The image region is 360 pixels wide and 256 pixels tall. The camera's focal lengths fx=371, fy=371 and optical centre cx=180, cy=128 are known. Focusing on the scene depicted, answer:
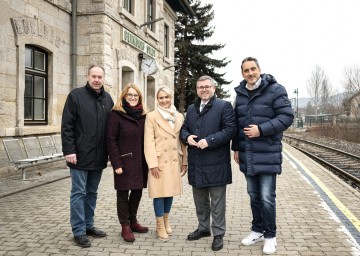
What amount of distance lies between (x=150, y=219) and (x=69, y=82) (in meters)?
6.37

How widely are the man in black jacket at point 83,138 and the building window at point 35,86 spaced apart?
523cm

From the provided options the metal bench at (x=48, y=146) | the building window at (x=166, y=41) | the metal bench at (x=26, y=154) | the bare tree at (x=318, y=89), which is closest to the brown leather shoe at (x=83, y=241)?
the metal bench at (x=26, y=154)

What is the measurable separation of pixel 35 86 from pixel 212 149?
258 inches

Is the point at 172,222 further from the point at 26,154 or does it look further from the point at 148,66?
the point at 148,66

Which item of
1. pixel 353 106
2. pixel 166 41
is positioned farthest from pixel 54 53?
pixel 353 106

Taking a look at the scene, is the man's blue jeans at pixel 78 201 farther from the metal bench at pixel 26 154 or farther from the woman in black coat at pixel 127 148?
the metal bench at pixel 26 154

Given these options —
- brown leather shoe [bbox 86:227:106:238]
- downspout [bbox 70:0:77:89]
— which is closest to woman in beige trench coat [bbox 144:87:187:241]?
brown leather shoe [bbox 86:227:106:238]

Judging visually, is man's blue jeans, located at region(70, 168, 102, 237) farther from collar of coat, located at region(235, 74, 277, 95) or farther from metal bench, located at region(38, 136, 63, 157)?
metal bench, located at region(38, 136, 63, 157)

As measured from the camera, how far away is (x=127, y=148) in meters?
4.29

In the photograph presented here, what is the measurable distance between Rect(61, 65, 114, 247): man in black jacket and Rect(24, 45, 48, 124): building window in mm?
5234

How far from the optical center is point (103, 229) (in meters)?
4.74

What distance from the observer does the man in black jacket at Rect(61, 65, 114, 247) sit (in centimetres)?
412

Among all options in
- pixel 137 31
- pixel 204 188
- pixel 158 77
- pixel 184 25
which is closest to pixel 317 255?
pixel 204 188

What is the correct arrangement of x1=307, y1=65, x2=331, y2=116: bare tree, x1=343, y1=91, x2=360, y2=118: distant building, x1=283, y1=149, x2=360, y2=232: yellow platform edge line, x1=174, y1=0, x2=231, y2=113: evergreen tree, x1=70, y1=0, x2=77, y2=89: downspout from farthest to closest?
x1=307, y1=65, x2=331, y2=116: bare tree
x1=174, y1=0, x2=231, y2=113: evergreen tree
x1=343, y1=91, x2=360, y2=118: distant building
x1=70, y1=0, x2=77, y2=89: downspout
x1=283, y1=149, x2=360, y2=232: yellow platform edge line
